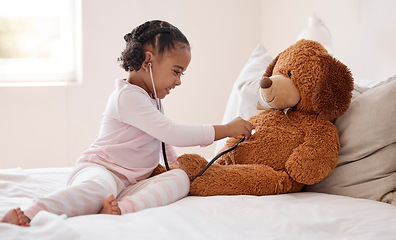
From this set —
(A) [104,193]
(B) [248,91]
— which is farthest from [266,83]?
(A) [104,193]

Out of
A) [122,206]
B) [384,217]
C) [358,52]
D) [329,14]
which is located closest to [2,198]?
[122,206]

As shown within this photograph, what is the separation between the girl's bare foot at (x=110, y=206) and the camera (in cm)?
110

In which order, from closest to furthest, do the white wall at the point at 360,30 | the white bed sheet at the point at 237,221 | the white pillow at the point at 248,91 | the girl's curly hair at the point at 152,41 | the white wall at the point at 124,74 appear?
the white bed sheet at the point at 237,221, the girl's curly hair at the point at 152,41, the white pillow at the point at 248,91, the white wall at the point at 360,30, the white wall at the point at 124,74

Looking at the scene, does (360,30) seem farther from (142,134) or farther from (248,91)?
(142,134)

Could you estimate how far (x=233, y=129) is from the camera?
1366mm

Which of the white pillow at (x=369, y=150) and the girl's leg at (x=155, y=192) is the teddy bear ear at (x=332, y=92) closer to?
the white pillow at (x=369, y=150)

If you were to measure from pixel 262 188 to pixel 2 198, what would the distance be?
75 cm

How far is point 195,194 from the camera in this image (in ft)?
4.25

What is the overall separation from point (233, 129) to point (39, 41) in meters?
2.08

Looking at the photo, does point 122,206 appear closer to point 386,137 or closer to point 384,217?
point 384,217

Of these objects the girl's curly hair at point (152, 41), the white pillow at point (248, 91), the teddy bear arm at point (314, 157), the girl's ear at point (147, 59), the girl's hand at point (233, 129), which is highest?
the girl's curly hair at point (152, 41)

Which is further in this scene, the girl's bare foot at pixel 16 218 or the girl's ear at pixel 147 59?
the girl's ear at pixel 147 59

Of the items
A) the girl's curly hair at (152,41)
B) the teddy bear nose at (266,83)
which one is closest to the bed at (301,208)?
the teddy bear nose at (266,83)

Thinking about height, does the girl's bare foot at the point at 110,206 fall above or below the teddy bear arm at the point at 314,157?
below
